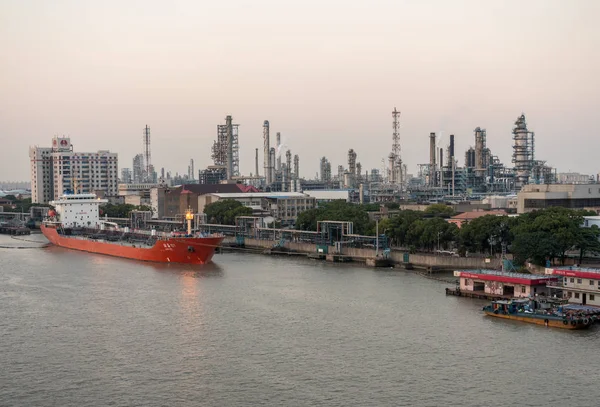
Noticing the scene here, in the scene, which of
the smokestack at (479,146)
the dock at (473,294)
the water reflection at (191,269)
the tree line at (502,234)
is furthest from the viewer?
the smokestack at (479,146)

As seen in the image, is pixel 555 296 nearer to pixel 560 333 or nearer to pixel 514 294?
pixel 514 294

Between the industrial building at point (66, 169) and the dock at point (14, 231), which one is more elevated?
the industrial building at point (66, 169)

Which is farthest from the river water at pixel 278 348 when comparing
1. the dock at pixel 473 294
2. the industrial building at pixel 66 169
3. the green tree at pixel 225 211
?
the industrial building at pixel 66 169

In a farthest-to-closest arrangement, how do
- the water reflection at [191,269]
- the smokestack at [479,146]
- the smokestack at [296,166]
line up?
the smokestack at [296,166] < the smokestack at [479,146] < the water reflection at [191,269]

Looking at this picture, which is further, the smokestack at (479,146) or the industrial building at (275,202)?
the smokestack at (479,146)

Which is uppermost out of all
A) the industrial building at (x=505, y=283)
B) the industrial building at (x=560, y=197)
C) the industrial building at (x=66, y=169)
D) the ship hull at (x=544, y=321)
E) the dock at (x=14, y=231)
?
the industrial building at (x=66, y=169)

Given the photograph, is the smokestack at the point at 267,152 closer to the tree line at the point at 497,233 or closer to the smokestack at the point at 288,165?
the smokestack at the point at 288,165
